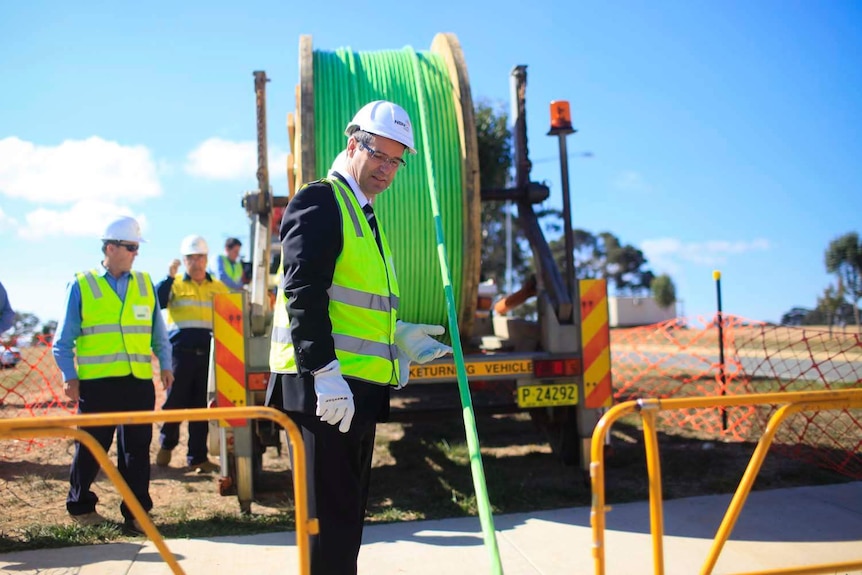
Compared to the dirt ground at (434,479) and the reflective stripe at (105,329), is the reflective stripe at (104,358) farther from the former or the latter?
the dirt ground at (434,479)

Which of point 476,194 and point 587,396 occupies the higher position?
point 476,194

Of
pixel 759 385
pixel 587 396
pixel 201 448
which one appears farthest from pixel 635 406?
pixel 759 385

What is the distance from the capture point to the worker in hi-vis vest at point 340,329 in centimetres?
255

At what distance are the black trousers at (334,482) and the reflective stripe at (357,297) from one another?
12.2 inches

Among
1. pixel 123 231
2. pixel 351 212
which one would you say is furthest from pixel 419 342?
pixel 123 231

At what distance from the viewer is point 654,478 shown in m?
2.46

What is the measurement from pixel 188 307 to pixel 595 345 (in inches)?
154

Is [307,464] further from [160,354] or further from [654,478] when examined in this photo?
[160,354]

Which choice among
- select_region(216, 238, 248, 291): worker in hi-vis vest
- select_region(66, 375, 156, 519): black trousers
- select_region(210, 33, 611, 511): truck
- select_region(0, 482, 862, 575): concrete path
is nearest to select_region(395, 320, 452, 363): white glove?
select_region(0, 482, 862, 575): concrete path

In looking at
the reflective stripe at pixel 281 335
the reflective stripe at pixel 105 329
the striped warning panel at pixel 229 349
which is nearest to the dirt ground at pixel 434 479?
the striped warning panel at pixel 229 349

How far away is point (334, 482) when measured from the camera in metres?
2.63

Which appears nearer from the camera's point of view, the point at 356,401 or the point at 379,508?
the point at 356,401

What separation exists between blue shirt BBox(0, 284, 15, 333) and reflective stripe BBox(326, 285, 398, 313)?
384 cm

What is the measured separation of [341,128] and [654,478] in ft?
12.6
